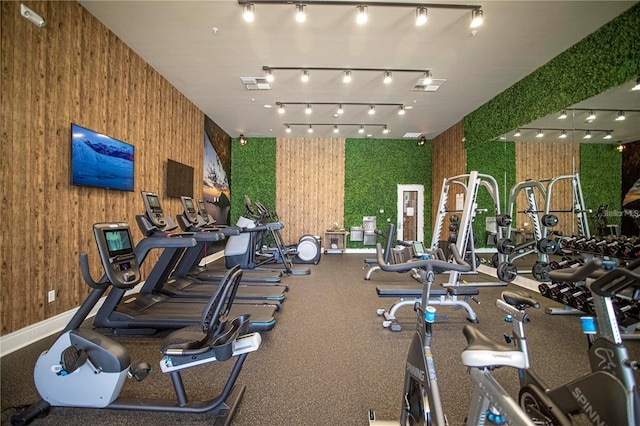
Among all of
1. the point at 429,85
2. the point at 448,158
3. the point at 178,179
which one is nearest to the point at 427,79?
the point at 429,85

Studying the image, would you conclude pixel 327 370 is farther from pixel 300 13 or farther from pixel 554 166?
pixel 554 166

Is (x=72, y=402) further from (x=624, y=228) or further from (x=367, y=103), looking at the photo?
(x=367, y=103)

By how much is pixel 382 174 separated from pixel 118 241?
8.46 meters

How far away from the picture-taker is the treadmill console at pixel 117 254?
2180mm

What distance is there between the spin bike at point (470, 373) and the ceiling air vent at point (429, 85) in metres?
4.82

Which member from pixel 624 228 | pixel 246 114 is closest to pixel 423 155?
pixel 246 114

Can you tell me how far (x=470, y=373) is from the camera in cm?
127

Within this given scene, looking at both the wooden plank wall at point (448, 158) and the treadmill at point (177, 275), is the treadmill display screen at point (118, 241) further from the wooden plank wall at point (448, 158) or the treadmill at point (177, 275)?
the wooden plank wall at point (448, 158)

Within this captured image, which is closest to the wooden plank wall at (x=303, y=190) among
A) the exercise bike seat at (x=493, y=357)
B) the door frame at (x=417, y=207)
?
the door frame at (x=417, y=207)

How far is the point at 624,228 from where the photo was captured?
375 centimetres

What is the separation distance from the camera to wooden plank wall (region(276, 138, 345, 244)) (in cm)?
971

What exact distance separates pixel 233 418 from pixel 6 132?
10.4ft

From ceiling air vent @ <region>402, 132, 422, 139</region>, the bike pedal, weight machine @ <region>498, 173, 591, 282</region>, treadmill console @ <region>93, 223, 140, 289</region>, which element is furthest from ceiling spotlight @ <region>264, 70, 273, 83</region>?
ceiling air vent @ <region>402, 132, 422, 139</region>

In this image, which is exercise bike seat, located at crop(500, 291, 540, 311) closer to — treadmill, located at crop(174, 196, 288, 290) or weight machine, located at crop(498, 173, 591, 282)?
weight machine, located at crop(498, 173, 591, 282)
